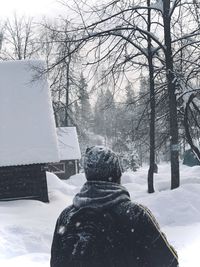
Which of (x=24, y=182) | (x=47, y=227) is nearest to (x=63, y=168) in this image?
(x=24, y=182)

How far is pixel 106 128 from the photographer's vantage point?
96.4m

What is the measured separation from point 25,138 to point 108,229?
1551cm

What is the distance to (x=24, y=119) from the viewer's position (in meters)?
18.3

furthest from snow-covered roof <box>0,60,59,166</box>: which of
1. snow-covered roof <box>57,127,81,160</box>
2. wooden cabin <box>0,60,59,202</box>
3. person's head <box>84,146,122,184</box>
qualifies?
snow-covered roof <box>57,127,81,160</box>

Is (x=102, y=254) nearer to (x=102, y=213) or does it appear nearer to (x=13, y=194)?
(x=102, y=213)

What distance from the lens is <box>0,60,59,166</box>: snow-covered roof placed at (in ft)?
56.6

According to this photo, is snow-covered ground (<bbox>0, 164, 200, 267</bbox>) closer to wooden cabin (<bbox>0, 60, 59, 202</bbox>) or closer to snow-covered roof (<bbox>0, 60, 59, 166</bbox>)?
wooden cabin (<bbox>0, 60, 59, 202</bbox>)

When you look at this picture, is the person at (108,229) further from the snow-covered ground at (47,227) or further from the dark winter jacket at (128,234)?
the snow-covered ground at (47,227)

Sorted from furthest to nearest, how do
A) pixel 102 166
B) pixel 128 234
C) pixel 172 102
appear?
pixel 172 102 → pixel 102 166 → pixel 128 234

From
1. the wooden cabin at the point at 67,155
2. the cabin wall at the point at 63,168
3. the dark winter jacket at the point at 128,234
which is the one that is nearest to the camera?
the dark winter jacket at the point at 128,234

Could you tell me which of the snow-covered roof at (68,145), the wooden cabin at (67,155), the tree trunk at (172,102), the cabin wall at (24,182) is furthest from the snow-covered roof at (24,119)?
the wooden cabin at (67,155)

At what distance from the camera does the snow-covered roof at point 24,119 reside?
56.6 ft

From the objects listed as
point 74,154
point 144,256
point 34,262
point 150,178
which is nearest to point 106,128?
point 74,154

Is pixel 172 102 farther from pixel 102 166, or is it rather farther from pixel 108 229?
pixel 108 229
